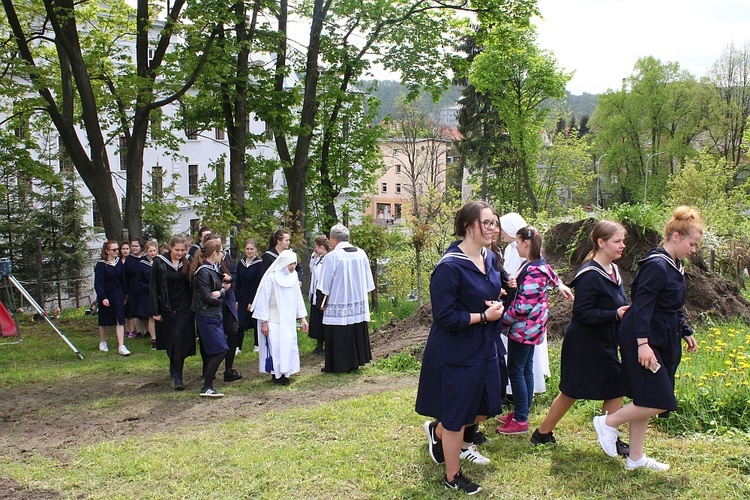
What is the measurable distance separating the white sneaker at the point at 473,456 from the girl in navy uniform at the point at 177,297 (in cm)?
439

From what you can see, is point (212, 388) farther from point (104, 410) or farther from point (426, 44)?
point (426, 44)

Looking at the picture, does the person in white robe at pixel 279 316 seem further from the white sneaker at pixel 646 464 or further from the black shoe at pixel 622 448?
the white sneaker at pixel 646 464

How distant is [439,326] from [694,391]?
2.81m

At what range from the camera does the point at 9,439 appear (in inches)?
246

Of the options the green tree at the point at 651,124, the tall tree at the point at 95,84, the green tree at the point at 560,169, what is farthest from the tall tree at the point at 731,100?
the tall tree at the point at 95,84

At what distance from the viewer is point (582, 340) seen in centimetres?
482

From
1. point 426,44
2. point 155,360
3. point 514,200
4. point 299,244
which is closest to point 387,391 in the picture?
point 155,360

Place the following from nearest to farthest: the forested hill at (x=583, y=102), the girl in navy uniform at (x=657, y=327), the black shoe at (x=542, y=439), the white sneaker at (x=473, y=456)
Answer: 1. the girl in navy uniform at (x=657, y=327)
2. the white sneaker at (x=473, y=456)
3. the black shoe at (x=542, y=439)
4. the forested hill at (x=583, y=102)

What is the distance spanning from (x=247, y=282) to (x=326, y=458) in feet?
17.4

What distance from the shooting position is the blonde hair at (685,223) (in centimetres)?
443

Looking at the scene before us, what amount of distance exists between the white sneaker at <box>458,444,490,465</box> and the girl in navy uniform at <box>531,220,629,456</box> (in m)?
0.81

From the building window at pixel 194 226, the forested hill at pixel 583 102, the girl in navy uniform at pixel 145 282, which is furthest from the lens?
the forested hill at pixel 583 102

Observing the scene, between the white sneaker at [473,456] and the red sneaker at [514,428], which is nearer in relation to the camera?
the white sneaker at [473,456]

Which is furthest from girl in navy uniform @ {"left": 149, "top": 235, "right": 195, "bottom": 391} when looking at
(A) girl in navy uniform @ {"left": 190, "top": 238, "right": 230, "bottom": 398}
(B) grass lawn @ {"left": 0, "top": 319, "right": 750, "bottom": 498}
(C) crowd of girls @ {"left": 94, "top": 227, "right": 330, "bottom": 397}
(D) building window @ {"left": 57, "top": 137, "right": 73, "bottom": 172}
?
(D) building window @ {"left": 57, "top": 137, "right": 73, "bottom": 172}
